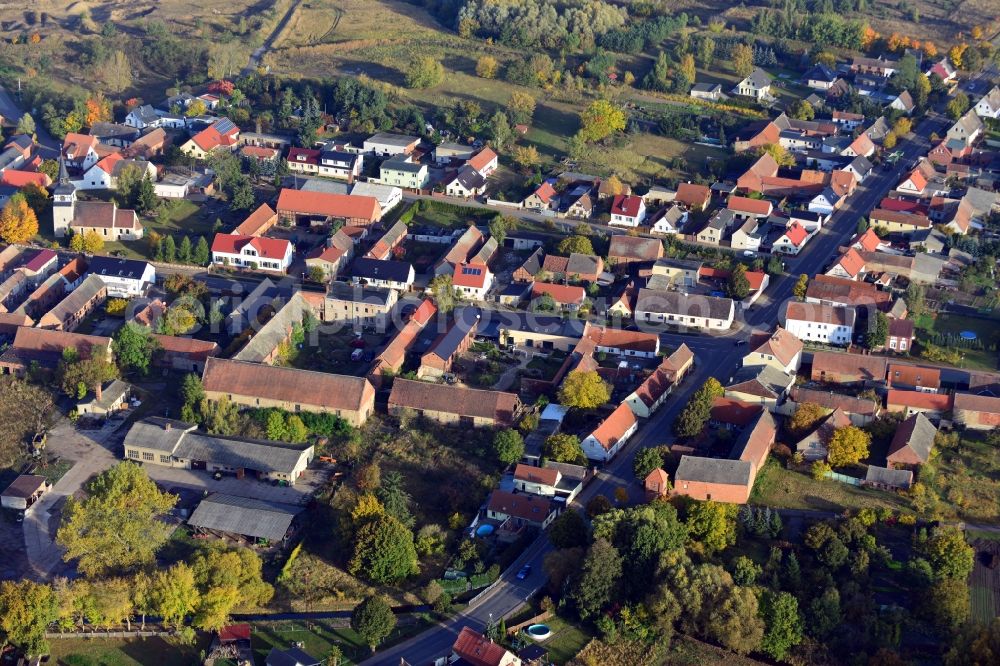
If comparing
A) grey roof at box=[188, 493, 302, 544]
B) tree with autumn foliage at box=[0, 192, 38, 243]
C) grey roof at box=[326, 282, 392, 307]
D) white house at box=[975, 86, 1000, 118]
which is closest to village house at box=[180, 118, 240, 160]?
tree with autumn foliage at box=[0, 192, 38, 243]

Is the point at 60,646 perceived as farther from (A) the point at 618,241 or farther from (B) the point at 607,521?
(A) the point at 618,241

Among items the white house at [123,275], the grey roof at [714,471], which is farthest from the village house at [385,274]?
the grey roof at [714,471]

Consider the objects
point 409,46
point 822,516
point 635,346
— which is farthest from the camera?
point 409,46

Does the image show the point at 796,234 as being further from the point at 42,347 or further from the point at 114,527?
the point at 114,527

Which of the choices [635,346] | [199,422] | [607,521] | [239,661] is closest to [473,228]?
[635,346]

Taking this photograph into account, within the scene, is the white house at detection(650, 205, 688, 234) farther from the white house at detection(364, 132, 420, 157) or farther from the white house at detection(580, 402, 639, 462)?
the white house at detection(580, 402, 639, 462)
